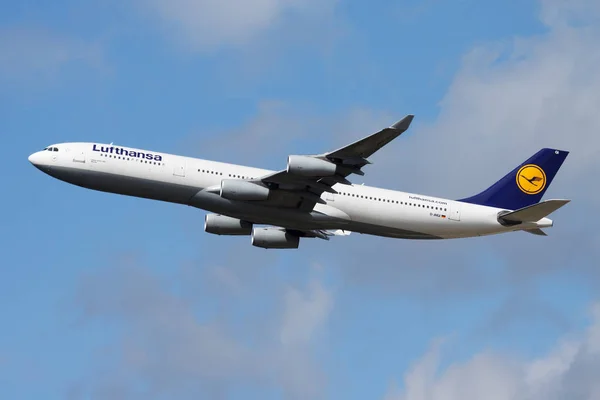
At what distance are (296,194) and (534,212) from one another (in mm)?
15116

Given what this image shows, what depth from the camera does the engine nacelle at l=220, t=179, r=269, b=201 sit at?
65.8m

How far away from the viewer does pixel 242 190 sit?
217 feet

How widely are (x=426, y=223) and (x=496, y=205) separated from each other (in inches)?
223

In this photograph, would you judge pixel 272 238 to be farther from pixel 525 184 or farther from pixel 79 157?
pixel 525 184

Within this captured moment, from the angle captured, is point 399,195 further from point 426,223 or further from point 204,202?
point 204,202

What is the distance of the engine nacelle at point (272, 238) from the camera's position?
74250mm

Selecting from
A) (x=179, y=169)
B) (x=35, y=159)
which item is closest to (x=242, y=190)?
(x=179, y=169)

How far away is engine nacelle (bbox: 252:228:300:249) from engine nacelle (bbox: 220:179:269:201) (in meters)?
7.84

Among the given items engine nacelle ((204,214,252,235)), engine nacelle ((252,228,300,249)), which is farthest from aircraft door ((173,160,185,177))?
engine nacelle ((252,228,300,249))

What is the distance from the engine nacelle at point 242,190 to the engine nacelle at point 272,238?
784cm

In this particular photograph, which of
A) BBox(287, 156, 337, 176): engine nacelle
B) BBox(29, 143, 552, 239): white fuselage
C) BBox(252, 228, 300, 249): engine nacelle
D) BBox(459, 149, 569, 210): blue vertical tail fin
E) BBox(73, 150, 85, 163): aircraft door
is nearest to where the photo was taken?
BBox(287, 156, 337, 176): engine nacelle

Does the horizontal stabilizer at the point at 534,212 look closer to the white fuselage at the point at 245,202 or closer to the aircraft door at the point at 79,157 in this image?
the white fuselage at the point at 245,202

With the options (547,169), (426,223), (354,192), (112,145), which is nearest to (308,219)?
(354,192)

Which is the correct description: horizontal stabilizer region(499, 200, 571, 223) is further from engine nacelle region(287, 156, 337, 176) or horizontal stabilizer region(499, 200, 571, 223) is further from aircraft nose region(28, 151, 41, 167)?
aircraft nose region(28, 151, 41, 167)
